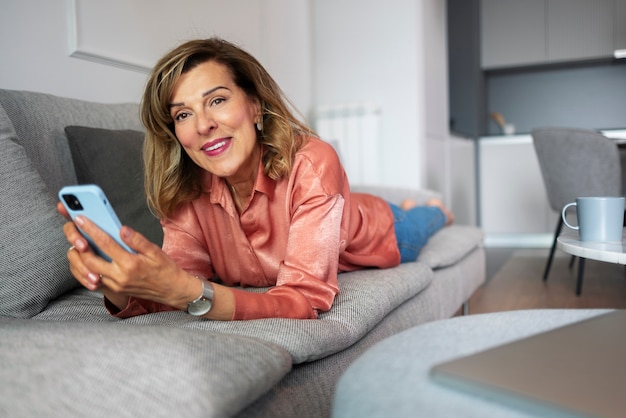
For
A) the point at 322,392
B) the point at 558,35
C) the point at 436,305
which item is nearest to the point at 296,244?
the point at 322,392

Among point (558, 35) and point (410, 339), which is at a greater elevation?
point (558, 35)

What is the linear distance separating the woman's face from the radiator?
2377 millimetres

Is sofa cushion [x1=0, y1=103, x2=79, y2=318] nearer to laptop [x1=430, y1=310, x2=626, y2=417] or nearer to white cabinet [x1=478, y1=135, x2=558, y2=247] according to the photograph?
laptop [x1=430, y1=310, x2=626, y2=417]

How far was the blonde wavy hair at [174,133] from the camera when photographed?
46.0 inches

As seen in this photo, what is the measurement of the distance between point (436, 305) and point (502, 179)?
3576 mm

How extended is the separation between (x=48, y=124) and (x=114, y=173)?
206mm

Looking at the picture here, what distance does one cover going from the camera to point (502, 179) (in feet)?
16.6

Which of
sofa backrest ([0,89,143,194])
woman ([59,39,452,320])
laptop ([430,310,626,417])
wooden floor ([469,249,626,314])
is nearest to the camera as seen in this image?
laptop ([430,310,626,417])

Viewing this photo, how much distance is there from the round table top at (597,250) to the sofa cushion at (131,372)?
54 cm

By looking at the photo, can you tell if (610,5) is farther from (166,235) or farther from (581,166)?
(166,235)

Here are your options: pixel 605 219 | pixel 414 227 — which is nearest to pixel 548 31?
pixel 414 227

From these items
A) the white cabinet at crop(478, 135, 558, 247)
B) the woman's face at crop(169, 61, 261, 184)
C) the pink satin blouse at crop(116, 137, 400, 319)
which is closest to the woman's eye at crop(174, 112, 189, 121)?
the woman's face at crop(169, 61, 261, 184)

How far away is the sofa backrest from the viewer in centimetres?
143

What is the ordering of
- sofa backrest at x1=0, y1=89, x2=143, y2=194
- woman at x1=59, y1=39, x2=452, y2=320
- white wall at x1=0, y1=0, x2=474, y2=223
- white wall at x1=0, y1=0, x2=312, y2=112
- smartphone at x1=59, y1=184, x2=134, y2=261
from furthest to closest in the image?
white wall at x1=0, y1=0, x2=474, y2=223
white wall at x1=0, y1=0, x2=312, y2=112
sofa backrest at x1=0, y1=89, x2=143, y2=194
woman at x1=59, y1=39, x2=452, y2=320
smartphone at x1=59, y1=184, x2=134, y2=261
